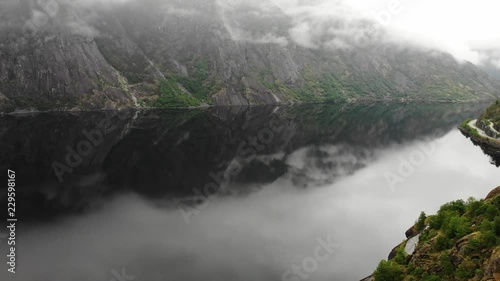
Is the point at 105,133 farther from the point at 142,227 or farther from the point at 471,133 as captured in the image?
the point at 471,133

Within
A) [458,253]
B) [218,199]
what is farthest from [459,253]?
[218,199]

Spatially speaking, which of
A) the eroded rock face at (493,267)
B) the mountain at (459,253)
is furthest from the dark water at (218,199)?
the eroded rock face at (493,267)

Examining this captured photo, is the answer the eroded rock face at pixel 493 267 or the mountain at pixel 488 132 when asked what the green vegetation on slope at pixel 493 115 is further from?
the eroded rock face at pixel 493 267

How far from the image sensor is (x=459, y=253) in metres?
28.2

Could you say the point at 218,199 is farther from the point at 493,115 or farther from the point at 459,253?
the point at 493,115

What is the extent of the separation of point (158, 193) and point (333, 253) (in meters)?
36.5

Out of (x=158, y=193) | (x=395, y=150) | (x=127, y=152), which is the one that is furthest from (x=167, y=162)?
(x=395, y=150)

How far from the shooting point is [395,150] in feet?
429

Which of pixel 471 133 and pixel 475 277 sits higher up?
pixel 471 133

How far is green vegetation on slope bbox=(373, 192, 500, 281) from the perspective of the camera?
26.0 m

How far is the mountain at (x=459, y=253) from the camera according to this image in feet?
84.4

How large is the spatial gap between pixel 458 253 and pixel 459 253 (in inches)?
3.4

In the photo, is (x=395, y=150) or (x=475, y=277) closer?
(x=475, y=277)

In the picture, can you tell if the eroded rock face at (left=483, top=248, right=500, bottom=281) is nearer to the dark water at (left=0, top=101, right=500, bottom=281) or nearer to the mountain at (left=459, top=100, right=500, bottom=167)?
the dark water at (left=0, top=101, right=500, bottom=281)
